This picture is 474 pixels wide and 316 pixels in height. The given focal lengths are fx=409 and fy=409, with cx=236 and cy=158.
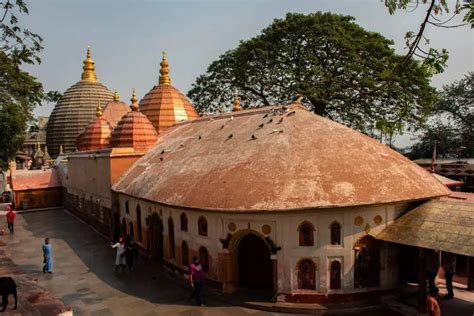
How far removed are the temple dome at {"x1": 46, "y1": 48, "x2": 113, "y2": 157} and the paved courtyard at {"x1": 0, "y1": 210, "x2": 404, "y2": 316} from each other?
27.4 metres

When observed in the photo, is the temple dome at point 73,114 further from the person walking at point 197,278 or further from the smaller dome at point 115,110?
the person walking at point 197,278

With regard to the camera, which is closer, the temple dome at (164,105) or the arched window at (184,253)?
the arched window at (184,253)

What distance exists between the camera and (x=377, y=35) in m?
31.3

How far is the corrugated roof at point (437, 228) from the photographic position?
10984 mm

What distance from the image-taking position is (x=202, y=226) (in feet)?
48.0

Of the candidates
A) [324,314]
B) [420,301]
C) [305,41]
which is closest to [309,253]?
[324,314]

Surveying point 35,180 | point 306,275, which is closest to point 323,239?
point 306,275

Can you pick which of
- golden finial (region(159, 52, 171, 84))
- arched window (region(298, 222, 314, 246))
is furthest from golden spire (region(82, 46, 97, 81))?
arched window (region(298, 222, 314, 246))

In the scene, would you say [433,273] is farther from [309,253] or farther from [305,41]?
[305,41]

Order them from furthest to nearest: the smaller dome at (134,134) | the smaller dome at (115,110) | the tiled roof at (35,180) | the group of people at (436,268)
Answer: the smaller dome at (115,110)
the tiled roof at (35,180)
the smaller dome at (134,134)
the group of people at (436,268)

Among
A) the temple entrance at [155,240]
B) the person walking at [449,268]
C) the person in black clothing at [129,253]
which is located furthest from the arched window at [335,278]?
the person in black clothing at [129,253]

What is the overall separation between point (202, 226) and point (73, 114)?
4190 cm

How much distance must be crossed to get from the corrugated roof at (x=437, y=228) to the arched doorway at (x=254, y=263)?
3.79 m

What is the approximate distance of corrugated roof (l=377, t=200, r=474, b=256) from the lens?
10984mm
